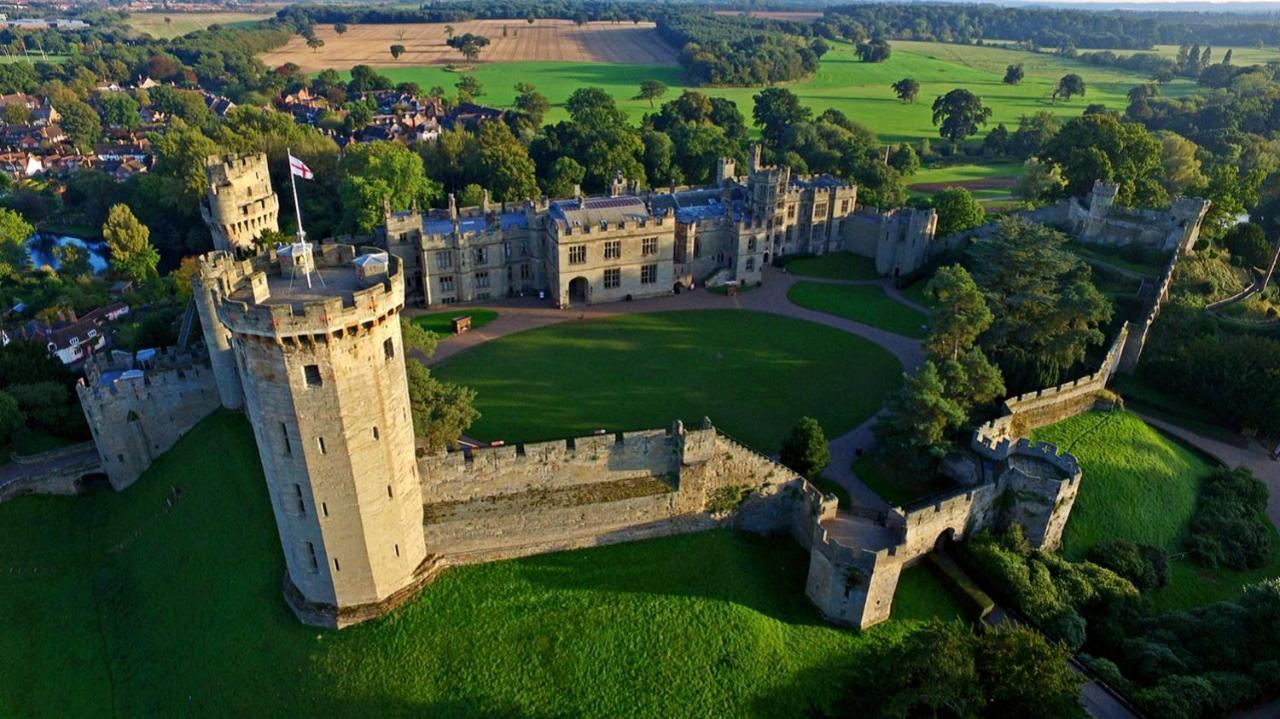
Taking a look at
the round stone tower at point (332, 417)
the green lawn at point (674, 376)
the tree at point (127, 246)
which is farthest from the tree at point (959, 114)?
the round stone tower at point (332, 417)

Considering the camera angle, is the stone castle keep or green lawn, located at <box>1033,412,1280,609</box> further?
green lawn, located at <box>1033,412,1280,609</box>

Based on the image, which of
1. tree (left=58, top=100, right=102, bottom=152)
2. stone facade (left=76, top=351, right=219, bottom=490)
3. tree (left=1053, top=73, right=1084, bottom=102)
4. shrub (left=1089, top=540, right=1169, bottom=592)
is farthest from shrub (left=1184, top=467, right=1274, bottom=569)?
tree (left=58, top=100, right=102, bottom=152)

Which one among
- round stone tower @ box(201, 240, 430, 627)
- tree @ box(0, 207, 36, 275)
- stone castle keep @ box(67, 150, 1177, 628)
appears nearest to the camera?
round stone tower @ box(201, 240, 430, 627)

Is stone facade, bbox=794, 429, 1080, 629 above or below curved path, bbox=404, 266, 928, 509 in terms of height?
above

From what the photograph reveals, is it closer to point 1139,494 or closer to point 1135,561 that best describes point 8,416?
point 1135,561

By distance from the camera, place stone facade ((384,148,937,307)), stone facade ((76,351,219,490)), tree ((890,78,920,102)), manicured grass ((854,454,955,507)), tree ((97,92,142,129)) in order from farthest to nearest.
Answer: tree ((890,78,920,102)), tree ((97,92,142,129)), stone facade ((384,148,937,307)), stone facade ((76,351,219,490)), manicured grass ((854,454,955,507))

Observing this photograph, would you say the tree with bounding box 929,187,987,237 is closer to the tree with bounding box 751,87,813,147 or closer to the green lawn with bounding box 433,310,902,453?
the green lawn with bounding box 433,310,902,453

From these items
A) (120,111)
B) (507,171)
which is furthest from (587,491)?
(120,111)
